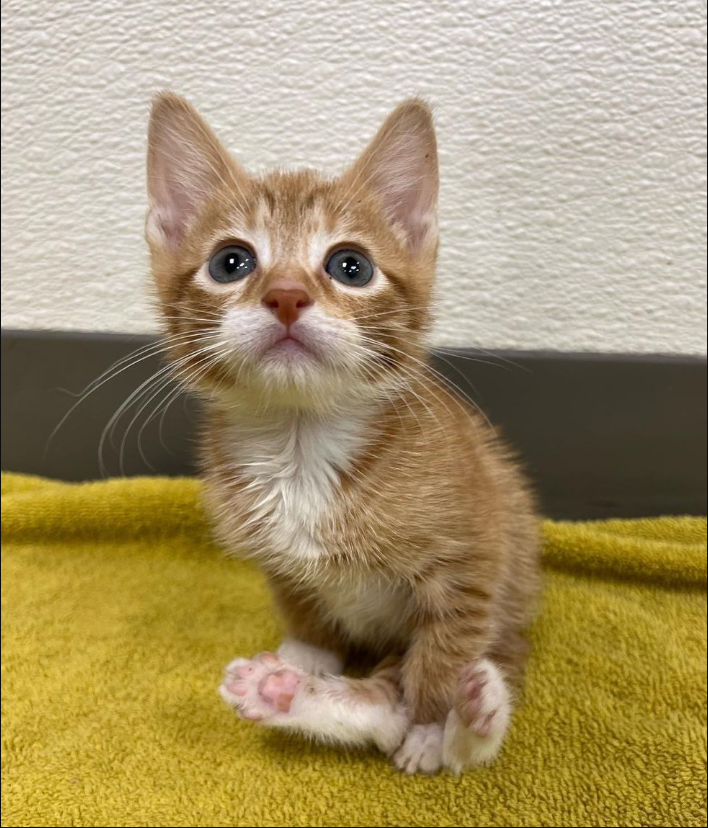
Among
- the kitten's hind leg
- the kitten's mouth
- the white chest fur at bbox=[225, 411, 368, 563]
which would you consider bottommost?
the kitten's hind leg

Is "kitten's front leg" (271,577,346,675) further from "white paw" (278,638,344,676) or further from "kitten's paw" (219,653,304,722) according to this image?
"kitten's paw" (219,653,304,722)

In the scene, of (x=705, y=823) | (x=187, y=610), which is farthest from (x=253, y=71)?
(x=705, y=823)

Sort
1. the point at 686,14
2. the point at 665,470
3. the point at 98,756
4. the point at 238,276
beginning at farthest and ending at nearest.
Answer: the point at 665,470 < the point at 686,14 < the point at 98,756 < the point at 238,276

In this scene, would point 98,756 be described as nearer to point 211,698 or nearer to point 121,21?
point 211,698

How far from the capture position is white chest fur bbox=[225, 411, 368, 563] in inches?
27.2

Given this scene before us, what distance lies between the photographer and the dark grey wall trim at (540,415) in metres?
1.14

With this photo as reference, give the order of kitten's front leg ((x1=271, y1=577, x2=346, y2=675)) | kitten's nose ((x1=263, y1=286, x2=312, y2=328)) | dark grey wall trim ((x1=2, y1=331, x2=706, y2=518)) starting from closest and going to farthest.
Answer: kitten's nose ((x1=263, y1=286, x2=312, y2=328))
kitten's front leg ((x1=271, y1=577, x2=346, y2=675))
dark grey wall trim ((x1=2, y1=331, x2=706, y2=518))

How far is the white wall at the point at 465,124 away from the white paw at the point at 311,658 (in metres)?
0.62

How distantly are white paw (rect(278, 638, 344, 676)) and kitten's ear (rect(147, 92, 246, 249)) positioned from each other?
0.56 metres

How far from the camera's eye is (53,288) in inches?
48.1

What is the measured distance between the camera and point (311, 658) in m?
0.85

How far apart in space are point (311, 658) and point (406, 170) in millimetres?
653

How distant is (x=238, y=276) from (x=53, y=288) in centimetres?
75

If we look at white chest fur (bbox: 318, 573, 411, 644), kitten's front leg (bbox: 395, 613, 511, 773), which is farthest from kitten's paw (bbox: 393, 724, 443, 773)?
white chest fur (bbox: 318, 573, 411, 644)
